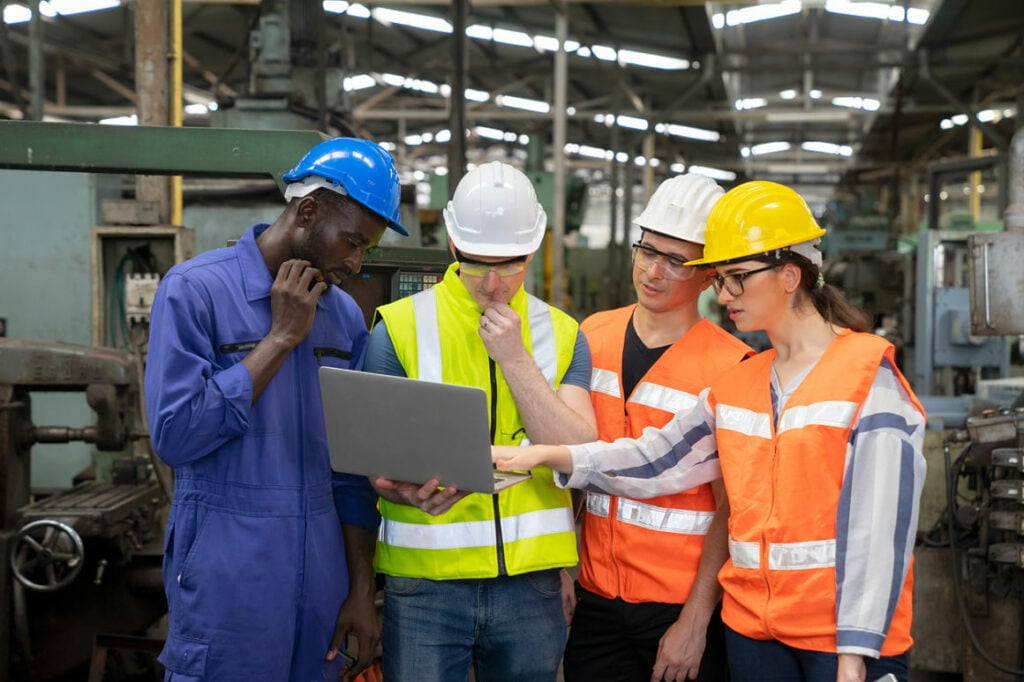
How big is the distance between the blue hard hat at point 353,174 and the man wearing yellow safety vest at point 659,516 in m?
0.57

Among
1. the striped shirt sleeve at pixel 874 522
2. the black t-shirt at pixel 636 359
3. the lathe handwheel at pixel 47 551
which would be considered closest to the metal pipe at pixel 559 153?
the lathe handwheel at pixel 47 551

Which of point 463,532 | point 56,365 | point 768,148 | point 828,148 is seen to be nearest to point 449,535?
point 463,532

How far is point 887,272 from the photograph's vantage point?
28.7 feet

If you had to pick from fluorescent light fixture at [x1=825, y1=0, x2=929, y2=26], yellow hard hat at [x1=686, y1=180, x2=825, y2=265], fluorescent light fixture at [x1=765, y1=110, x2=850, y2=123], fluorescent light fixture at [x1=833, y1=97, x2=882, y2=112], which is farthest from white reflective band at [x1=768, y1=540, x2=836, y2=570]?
fluorescent light fixture at [x1=833, y1=97, x2=882, y2=112]

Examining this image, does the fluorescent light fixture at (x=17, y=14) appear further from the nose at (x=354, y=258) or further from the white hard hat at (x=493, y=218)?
the white hard hat at (x=493, y=218)

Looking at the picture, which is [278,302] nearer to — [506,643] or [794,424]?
[506,643]

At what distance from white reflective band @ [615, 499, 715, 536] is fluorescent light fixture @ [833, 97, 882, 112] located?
36.7 feet

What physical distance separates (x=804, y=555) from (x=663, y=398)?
481 mm

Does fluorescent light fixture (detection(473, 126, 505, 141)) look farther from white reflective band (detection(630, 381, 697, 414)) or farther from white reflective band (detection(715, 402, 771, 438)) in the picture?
white reflective band (detection(715, 402, 771, 438))

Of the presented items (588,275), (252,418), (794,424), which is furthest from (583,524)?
(588,275)

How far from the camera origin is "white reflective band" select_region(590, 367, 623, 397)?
2096 mm

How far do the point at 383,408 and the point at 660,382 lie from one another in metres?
0.67

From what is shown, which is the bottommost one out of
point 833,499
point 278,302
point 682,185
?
point 833,499

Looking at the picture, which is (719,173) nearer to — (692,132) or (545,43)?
(692,132)
